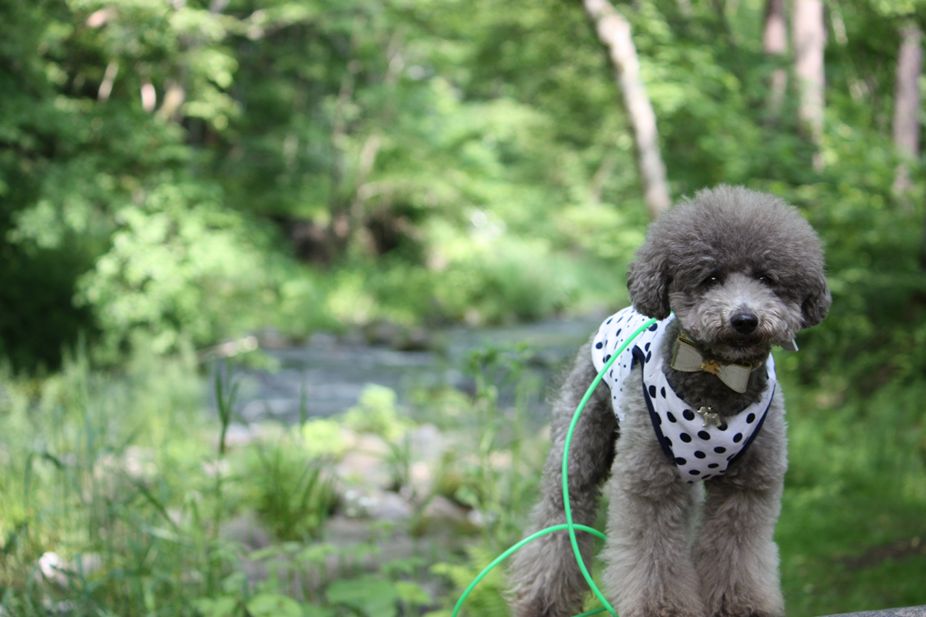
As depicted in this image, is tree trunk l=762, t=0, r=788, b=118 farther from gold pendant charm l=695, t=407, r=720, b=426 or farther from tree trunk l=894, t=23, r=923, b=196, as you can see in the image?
gold pendant charm l=695, t=407, r=720, b=426

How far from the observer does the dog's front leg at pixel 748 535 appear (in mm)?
2039

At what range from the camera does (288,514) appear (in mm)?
4473

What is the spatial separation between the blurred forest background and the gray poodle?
123cm

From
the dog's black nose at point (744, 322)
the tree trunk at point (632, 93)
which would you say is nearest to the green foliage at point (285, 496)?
the dog's black nose at point (744, 322)

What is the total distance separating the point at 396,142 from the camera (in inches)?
667

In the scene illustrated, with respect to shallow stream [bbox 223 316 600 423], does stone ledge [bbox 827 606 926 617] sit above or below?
above

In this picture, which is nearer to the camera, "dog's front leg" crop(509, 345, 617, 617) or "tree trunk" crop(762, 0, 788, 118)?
"dog's front leg" crop(509, 345, 617, 617)

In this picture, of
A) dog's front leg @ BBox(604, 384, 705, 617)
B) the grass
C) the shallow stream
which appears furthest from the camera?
the shallow stream

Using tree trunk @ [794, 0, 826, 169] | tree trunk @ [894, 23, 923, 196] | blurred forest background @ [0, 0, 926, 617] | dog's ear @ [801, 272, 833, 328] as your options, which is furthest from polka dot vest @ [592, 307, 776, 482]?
tree trunk @ [894, 23, 923, 196]

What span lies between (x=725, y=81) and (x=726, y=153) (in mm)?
659

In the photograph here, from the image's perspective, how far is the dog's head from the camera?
1.84m

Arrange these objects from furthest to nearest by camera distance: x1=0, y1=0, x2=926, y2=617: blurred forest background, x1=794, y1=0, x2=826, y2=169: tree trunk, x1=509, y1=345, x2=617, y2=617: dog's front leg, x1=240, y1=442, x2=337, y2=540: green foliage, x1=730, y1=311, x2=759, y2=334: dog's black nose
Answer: x1=794, y1=0, x2=826, y2=169: tree trunk, x1=240, y1=442, x2=337, y2=540: green foliage, x1=0, y1=0, x2=926, y2=617: blurred forest background, x1=509, y1=345, x2=617, y2=617: dog's front leg, x1=730, y1=311, x2=759, y2=334: dog's black nose

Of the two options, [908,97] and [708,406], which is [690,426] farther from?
[908,97]

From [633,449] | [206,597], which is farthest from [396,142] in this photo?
[633,449]
